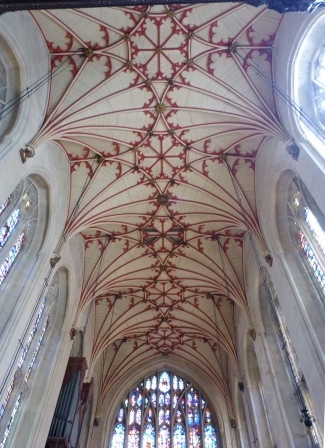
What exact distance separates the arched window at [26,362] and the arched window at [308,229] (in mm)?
8054

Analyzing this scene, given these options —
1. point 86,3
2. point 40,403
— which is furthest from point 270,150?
point 40,403

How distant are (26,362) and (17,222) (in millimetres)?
4379

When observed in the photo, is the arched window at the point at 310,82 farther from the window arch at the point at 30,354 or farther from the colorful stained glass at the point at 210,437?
the colorful stained glass at the point at 210,437

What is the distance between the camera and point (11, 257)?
11.4 metres

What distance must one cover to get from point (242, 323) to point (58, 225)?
932 cm

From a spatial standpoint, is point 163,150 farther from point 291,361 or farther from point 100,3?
point 100,3

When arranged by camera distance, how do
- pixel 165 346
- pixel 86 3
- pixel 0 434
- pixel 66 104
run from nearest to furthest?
pixel 86 3
pixel 0 434
pixel 66 104
pixel 165 346

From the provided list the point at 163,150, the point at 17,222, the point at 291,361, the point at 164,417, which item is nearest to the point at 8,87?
the point at 17,222

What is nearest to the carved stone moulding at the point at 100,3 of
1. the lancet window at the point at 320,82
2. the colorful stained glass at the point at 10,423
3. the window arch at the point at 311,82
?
the window arch at the point at 311,82

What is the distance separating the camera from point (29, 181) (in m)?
12.3

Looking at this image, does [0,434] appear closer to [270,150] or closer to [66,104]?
[66,104]

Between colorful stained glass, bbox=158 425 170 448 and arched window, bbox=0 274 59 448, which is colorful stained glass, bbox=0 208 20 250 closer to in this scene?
arched window, bbox=0 274 59 448

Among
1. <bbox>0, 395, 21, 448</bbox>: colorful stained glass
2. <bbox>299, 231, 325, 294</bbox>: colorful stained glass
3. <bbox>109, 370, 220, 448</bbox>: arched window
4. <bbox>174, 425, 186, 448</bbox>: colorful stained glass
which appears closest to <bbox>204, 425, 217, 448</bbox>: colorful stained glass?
<bbox>109, 370, 220, 448</bbox>: arched window

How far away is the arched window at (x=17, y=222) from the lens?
10867mm
